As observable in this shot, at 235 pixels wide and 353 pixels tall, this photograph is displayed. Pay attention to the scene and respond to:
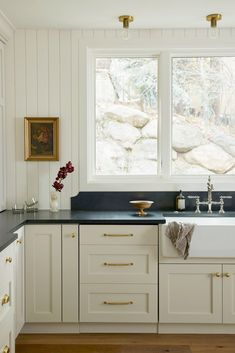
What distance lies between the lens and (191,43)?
3918mm

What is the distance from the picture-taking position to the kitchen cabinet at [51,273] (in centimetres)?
342

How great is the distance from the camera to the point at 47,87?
3936 mm

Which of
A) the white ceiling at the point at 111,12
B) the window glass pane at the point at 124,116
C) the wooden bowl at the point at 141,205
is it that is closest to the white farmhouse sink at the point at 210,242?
the wooden bowl at the point at 141,205

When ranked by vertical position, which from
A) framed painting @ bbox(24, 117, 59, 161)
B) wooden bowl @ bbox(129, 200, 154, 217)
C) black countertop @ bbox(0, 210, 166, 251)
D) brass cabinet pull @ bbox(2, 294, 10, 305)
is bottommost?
brass cabinet pull @ bbox(2, 294, 10, 305)

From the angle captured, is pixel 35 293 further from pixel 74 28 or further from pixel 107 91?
pixel 74 28

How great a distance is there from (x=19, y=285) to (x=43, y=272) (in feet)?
0.68

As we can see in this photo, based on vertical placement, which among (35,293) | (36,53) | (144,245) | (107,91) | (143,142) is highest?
(36,53)

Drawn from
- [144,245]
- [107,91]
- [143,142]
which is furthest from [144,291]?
[107,91]

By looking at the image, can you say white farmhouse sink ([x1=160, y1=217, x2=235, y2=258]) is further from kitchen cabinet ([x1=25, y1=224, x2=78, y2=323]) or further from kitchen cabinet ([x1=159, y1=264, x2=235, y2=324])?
kitchen cabinet ([x1=25, y1=224, x2=78, y2=323])

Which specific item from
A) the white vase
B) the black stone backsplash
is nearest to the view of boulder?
the black stone backsplash

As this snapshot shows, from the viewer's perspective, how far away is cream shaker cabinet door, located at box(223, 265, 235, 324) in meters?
3.39

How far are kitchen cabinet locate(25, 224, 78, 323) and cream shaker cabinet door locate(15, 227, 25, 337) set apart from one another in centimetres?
5

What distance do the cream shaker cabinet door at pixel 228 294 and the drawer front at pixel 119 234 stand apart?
0.56 m

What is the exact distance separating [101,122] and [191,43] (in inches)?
39.4
